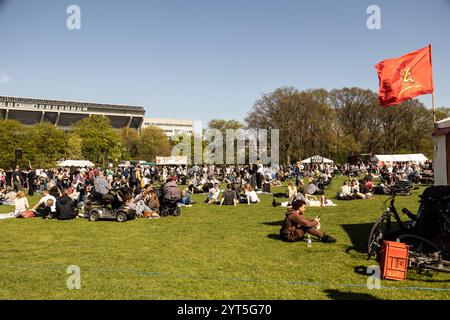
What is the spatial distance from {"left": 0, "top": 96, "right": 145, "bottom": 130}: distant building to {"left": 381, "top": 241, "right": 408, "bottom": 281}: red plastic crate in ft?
422

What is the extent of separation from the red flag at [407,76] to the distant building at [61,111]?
12615 centimetres

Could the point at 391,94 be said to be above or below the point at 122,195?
above

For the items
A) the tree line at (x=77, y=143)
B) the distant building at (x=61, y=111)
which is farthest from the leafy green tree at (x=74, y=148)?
the distant building at (x=61, y=111)

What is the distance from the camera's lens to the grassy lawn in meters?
5.74

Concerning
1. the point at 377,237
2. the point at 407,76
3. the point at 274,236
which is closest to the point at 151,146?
the point at 274,236

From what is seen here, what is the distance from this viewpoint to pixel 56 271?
6.89m

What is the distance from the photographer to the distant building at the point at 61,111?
122500 millimetres

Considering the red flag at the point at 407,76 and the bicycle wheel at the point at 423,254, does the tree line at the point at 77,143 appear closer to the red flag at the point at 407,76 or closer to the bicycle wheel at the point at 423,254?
the red flag at the point at 407,76

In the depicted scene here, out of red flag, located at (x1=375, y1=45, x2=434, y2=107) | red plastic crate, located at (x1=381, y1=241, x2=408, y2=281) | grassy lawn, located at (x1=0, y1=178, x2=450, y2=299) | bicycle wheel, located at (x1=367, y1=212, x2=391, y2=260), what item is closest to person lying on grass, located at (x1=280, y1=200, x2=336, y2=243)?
grassy lawn, located at (x1=0, y1=178, x2=450, y2=299)

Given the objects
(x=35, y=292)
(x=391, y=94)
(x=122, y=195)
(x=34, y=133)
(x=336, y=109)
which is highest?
(x=336, y=109)

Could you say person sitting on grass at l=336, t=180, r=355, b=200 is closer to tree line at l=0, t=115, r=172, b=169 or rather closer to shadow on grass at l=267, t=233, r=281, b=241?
shadow on grass at l=267, t=233, r=281, b=241

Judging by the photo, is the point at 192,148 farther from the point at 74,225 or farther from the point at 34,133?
the point at 74,225

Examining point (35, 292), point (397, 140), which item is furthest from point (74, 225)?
point (397, 140)
